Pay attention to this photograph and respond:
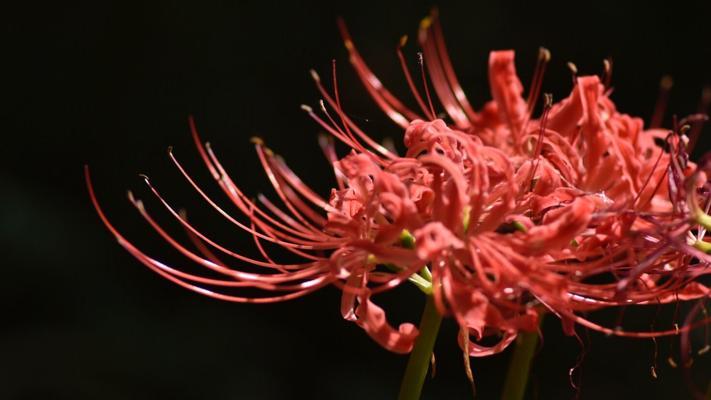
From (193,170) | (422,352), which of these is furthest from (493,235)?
(193,170)

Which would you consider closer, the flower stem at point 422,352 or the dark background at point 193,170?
the flower stem at point 422,352

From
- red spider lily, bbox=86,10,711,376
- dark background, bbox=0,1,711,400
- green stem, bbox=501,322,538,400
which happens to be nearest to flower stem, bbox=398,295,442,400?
red spider lily, bbox=86,10,711,376

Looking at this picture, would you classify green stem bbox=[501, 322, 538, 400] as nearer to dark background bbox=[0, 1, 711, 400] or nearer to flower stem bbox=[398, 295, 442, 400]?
flower stem bbox=[398, 295, 442, 400]

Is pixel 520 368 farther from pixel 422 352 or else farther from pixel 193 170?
pixel 193 170

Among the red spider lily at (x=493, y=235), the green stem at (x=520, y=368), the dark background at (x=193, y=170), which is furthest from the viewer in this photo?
the dark background at (x=193, y=170)

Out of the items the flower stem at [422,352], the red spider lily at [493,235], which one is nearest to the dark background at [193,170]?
the red spider lily at [493,235]

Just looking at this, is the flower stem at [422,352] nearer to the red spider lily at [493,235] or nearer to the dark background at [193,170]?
the red spider lily at [493,235]

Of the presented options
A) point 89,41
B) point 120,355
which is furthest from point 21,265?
point 89,41
